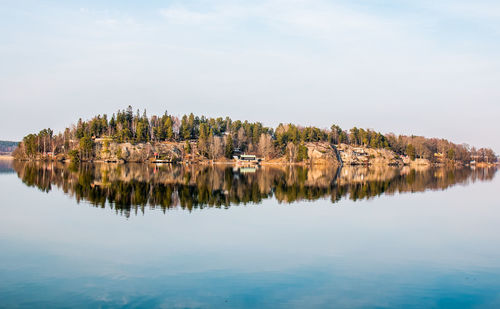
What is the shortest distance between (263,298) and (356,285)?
4468mm

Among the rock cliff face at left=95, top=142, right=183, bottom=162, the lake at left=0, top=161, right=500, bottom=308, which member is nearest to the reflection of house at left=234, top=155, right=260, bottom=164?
the rock cliff face at left=95, top=142, right=183, bottom=162

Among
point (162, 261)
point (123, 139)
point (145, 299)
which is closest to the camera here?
point (145, 299)

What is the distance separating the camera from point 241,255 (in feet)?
69.4

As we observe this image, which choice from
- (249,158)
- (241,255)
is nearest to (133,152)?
(249,158)

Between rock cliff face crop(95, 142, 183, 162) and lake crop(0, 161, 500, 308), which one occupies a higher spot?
rock cliff face crop(95, 142, 183, 162)

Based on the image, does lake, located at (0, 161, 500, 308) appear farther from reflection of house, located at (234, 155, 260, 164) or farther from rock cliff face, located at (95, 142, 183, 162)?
reflection of house, located at (234, 155, 260, 164)

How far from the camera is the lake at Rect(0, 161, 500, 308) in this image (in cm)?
1520

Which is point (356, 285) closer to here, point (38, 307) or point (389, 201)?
point (38, 307)

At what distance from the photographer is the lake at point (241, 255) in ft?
49.9

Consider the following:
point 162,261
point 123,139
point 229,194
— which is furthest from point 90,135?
point 162,261

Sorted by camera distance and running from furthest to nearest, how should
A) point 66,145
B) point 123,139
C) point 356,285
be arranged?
point 66,145, point 123,139, point 356,285

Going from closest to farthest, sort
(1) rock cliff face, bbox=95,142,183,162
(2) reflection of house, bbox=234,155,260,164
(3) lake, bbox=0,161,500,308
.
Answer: (3) lake, bbox=0,161,500,308 → (1) rock cliff face, bbox=95,142,183,162 → (2) reflection of house, bbox=234,155,260,164

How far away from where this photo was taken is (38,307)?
44.8ft

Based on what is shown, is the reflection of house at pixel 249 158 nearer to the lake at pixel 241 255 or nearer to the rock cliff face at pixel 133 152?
the rock cliff face at pixel 133 152
